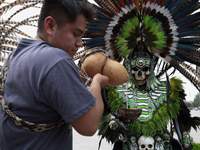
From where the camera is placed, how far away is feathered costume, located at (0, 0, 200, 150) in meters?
2.62

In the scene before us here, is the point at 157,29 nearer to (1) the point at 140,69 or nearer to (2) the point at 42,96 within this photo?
(1) the point at 140,69

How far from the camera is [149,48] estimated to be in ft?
9.43

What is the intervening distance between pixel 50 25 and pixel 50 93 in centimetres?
34

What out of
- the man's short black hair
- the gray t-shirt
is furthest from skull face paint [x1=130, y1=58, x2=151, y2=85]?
the gray t-shirt

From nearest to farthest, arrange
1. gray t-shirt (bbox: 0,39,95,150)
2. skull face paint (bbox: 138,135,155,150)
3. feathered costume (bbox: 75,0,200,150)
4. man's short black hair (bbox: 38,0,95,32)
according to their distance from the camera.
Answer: gray t-shirt (bbox: 0,39,95,150), man's short black hair (bbox: 38,0,95,32), skull face paint (bbox: 138,135,155,150), feathered costume (bbox: 75,0,200,150)

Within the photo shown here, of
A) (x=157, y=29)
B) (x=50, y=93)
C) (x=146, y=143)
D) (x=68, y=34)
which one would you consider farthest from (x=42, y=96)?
(x=157, y=29)

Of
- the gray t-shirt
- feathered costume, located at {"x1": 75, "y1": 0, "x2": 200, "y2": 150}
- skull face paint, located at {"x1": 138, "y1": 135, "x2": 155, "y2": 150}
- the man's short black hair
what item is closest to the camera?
the gray t-shirt

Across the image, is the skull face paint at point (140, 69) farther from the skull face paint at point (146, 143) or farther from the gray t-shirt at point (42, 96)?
the gray t-shirt at point (42, 96)

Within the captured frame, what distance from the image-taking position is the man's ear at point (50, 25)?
37.4 inches

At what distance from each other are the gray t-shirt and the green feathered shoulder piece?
1672 mm

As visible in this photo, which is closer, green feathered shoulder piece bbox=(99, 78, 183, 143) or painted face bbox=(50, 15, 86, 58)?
painted face bbox=(50, 15, 86, 58)

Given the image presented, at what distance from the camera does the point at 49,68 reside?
772 mm

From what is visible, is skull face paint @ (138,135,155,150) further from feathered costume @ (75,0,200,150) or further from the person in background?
the person in background

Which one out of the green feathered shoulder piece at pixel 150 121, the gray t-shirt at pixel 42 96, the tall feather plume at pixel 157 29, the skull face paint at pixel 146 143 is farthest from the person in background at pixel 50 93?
the tall feather plume at pixel 157 29
